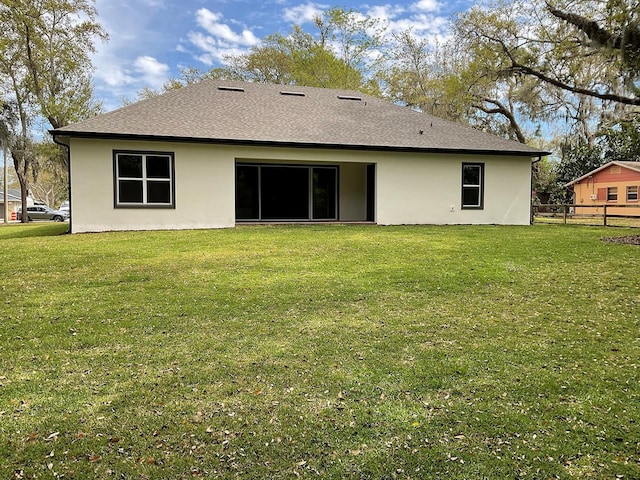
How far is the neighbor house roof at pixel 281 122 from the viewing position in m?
12.3

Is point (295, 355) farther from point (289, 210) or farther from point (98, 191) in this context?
point (289, 210)

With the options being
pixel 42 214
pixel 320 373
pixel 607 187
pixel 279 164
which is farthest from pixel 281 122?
pixel 42 214

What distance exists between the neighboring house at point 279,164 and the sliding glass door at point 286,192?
3 cm

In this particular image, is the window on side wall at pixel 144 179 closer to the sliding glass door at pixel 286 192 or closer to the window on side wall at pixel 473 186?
the sliding glass door at pixel 286 192

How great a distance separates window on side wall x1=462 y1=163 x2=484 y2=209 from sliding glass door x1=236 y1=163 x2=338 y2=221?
4.36m

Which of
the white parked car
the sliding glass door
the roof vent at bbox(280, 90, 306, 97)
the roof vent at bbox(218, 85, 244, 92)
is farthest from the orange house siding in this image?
the white parked car

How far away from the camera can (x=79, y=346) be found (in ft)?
12.2

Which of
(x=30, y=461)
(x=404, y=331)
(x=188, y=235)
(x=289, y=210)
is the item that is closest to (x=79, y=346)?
(x=30, y=461)

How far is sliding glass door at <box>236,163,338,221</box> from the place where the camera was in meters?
15.1

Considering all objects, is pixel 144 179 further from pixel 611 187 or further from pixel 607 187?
pixel 607 187

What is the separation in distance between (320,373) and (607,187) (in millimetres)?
32676

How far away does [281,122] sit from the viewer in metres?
14.2

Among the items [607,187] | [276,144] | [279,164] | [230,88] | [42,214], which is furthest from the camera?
[42,214]

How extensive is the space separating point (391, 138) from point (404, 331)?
11.0 meters
